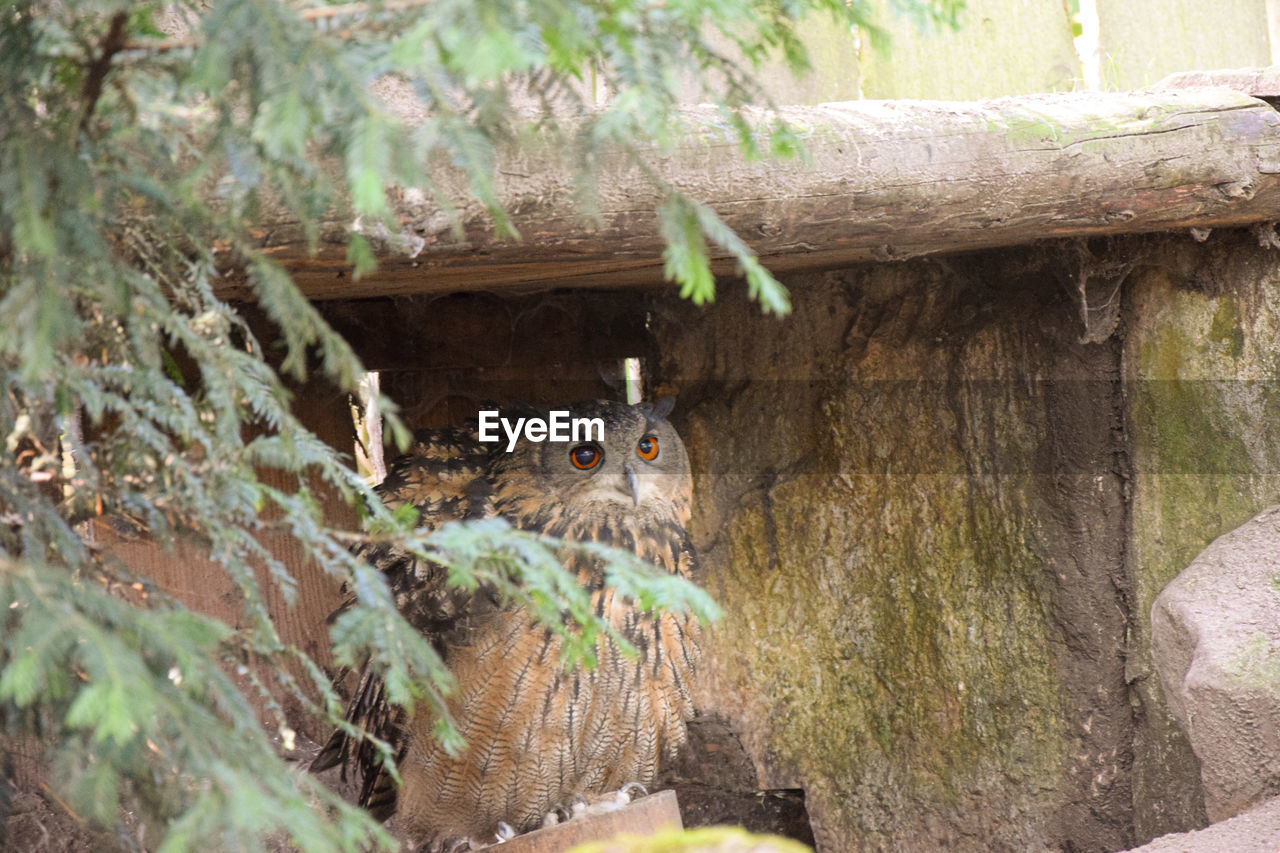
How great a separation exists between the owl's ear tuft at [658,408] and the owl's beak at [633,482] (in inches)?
8.5

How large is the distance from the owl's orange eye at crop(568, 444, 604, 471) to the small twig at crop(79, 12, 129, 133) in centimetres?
201

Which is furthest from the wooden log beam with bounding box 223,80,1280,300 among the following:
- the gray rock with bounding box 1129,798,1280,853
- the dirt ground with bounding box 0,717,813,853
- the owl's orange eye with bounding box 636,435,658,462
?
the dirt ground with bounding box 0,717,813,853

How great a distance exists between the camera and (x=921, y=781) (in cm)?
391

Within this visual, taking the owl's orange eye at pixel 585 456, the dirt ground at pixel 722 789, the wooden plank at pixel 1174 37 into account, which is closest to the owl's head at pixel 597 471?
the owl's orange eye at pixel 585 456

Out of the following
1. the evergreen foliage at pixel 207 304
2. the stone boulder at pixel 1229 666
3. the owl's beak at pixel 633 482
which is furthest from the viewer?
the owl's beak at pixel 633 482

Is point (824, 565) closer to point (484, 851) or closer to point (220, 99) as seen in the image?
point (484, 851)

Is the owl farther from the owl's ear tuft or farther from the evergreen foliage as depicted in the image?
the evergreen foliage

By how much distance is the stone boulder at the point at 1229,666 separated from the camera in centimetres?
271

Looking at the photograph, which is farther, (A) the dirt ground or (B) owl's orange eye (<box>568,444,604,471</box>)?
(A) the dirt ground

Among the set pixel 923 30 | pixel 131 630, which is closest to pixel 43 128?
pixel 131 630

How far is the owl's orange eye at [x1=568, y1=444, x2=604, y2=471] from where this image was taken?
10.7 ft

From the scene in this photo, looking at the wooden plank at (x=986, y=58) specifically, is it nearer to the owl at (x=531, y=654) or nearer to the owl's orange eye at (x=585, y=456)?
the owl at (x=531, y=654)

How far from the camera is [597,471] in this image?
129 inches

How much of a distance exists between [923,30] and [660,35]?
1.36 feet
